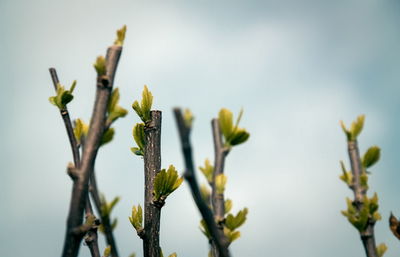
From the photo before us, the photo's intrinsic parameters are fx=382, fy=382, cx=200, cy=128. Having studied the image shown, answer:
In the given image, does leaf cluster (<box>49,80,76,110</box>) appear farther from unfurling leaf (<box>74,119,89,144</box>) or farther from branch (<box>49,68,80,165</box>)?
unfurling leaf (<box>74,119,89,144</box>)

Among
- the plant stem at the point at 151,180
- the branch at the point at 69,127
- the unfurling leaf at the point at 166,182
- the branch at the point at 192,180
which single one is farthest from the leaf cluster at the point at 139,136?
the branch at the point at 192,180

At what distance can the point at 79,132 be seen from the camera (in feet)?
6.18

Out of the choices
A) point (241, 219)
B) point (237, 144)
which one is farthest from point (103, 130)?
point (241, 219)

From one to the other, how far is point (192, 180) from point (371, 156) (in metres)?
0.89

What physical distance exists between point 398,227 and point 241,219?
600 mm

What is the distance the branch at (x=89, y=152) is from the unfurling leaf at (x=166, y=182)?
58cm

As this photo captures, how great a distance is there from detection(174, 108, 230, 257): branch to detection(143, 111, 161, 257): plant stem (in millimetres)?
969

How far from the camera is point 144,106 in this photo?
8.11 feet

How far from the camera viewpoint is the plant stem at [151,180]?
2201 millimetres

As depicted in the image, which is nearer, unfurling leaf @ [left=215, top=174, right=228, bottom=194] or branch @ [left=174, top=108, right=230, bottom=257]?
branch @ [left=174, top=108, right=230, bottom=257]

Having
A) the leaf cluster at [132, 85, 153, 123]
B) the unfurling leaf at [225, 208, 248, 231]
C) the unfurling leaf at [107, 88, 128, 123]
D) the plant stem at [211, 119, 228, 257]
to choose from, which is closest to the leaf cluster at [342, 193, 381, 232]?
the unfurling leaf at [225, 208, 248, 231]

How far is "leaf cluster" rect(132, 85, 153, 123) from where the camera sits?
2.38 meters

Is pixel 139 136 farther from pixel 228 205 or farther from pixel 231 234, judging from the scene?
pixel 231 234

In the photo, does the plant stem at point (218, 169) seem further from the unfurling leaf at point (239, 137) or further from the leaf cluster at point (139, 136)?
the leaf cluster at point (139, 136)
